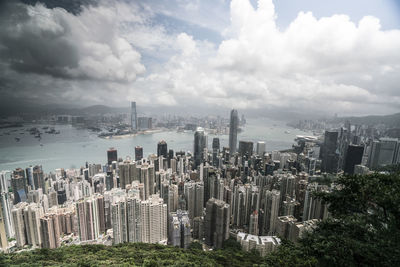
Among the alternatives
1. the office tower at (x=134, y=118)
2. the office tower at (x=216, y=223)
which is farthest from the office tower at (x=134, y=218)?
the office tower at (x=134, y=118)

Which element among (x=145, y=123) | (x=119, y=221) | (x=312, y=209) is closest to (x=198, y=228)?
(x=119, y=221)

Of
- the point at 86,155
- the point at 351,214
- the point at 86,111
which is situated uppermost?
the point at 86,111

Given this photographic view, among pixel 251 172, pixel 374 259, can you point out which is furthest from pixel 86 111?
pixel 251 172

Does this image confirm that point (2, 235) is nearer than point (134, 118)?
Yes

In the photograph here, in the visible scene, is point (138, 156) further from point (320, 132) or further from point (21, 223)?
point (320, 132)

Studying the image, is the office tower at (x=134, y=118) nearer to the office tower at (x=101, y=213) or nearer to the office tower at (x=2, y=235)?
the office tower at (x=101, y=213)

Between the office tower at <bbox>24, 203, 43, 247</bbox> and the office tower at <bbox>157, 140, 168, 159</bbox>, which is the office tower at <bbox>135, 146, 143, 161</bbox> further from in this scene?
the office tower at <bbox>24, 203, 43, 247</bbox>

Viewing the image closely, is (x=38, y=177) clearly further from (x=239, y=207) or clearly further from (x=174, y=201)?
(x=239, y=207)
